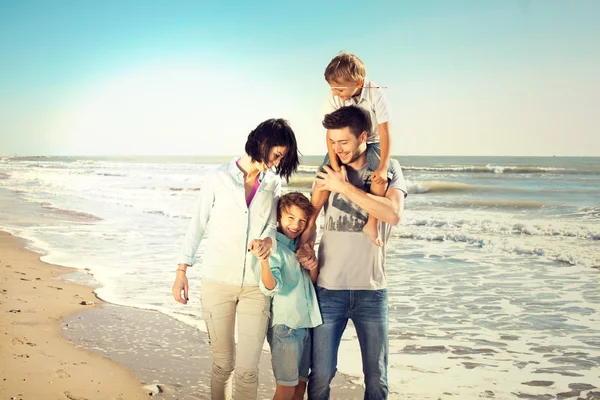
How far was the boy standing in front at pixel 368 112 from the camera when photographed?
2562 millimetres

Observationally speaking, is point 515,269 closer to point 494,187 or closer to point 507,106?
point 494,187

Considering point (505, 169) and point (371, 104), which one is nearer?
point (371, 104)

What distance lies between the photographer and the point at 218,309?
2.68 meters

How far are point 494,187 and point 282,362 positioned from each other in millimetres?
23322

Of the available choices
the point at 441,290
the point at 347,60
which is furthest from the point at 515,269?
the point at 347,60

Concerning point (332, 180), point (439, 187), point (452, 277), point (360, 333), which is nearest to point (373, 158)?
point (332, 180)

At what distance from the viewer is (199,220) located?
2781 millimetres

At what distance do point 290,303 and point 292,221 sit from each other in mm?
Answer: 373

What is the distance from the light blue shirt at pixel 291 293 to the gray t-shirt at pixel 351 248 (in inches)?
3.2

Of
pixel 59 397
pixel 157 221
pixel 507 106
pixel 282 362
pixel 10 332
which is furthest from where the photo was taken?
pixel 507 106

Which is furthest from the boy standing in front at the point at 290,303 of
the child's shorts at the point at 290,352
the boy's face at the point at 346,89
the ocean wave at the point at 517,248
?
the ocean wave at the point at 517,248

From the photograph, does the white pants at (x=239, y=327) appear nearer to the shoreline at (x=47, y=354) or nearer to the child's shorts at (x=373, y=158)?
the child's shorts at (x=373, y=158)

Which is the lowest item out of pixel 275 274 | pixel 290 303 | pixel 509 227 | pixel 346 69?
pixel 509 227

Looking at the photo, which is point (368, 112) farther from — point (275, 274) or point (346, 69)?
point (275, 274)
